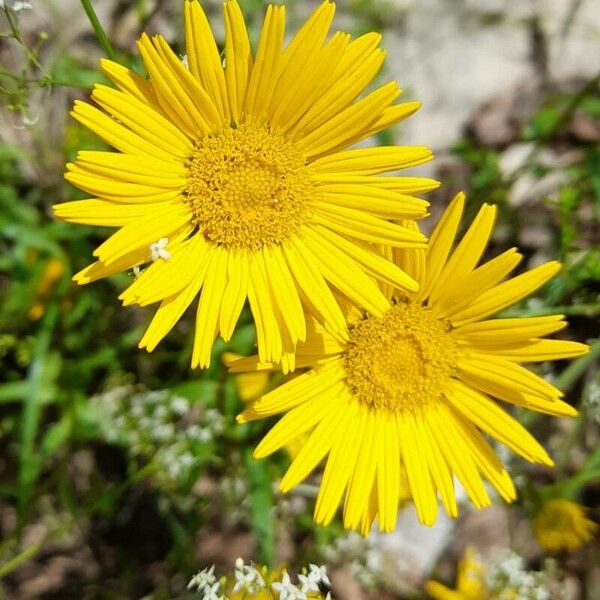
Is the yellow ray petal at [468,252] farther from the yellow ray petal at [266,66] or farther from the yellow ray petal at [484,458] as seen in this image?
the yellow ray petal at [266,66]

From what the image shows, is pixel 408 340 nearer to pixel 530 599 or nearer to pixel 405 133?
pixel 530 599

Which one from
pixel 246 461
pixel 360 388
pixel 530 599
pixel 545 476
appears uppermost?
pixel 360 388

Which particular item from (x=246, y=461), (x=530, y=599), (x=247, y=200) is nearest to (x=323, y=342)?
(x=247, y=200)

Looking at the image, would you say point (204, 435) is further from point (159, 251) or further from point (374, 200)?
point (374, 200)

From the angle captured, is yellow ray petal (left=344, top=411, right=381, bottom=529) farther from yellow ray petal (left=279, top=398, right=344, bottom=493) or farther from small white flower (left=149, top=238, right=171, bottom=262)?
small white flower (left=149, top=238, right=171, bottom=262)

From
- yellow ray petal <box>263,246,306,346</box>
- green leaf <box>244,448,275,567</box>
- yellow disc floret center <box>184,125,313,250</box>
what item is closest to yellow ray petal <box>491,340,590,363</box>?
yellow ray petal <box>263,246,306,346</box>

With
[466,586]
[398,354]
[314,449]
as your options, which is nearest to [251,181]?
[398,354]

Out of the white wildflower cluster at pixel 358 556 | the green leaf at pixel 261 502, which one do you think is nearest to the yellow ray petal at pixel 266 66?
the green leaf at pixel 261 502
